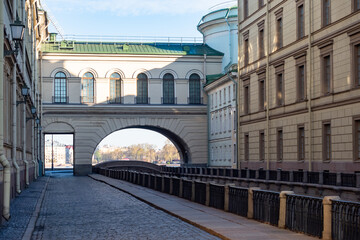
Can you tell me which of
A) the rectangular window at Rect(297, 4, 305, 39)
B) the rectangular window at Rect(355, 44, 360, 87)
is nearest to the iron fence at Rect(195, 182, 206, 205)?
the rectangular window at Rect(355, 44, 360, 87)

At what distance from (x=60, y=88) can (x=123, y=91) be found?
685 cm

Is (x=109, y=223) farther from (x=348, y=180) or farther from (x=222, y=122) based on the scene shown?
(x=222, y=122)

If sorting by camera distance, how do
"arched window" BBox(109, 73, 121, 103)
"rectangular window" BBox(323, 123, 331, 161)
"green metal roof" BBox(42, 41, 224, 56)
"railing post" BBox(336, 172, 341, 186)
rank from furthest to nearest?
"arched window" BBox(109, 73, 121, 103) → "green metal roof" BBox(42, 41, 224, 56) → "rectangular window" BBox(323, 123, 331, 161) → "railing post" BBox(336, 172, 341, 186)

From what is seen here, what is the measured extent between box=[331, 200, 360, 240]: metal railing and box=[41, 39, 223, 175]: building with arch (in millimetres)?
59707

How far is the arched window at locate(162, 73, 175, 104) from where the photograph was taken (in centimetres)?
7444

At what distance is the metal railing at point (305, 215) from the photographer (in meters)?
14.0

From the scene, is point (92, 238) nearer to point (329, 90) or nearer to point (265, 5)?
point (329, 90)

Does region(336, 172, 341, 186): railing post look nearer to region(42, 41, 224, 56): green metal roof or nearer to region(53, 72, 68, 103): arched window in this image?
region(53, 72, 68, 103): arched window

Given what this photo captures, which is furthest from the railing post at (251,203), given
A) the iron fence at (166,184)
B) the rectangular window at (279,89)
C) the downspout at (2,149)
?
the rectangular window at (279,89)

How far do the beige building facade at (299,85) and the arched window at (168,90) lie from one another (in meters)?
21.2

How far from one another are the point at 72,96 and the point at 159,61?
34.4 ft

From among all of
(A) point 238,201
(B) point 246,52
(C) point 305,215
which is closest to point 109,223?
(A) point 238,201

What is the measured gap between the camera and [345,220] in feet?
41.9

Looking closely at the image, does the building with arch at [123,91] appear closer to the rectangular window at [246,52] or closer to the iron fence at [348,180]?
the rectangular window at [246,52]
